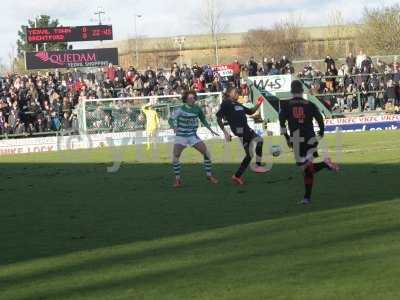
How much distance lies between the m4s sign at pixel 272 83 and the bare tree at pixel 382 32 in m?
27.6

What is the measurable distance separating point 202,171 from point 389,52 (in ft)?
156

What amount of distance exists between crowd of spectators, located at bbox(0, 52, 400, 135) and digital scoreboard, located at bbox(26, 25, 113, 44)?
750cm

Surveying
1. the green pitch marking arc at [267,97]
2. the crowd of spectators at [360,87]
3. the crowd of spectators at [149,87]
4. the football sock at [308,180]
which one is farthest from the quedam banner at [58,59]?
the football sock at [308,180]

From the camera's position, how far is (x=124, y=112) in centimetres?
4053

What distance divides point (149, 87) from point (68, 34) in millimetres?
11744

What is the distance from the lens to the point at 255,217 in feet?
42.1

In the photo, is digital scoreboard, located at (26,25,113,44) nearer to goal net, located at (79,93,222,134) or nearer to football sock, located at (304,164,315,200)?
goal net, located at (79,93,222,134)

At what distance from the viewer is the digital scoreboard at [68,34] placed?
177ft

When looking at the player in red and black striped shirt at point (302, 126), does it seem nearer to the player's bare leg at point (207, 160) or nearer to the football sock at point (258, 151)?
the player's bare leg at point (207, 160)

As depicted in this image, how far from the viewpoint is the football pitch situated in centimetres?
809

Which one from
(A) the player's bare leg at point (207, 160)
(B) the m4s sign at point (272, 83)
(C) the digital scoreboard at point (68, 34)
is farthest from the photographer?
(C) the digital scoreboard at point (68, 34)

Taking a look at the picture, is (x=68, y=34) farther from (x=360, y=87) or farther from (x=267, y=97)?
(x=360, y=87)

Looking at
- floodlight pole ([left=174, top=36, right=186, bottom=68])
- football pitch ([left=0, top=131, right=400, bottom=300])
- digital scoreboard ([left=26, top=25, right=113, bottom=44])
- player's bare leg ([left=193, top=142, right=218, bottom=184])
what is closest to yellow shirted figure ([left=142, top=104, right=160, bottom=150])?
football pitch ([left=0, top=131, right=400, bottom=300])

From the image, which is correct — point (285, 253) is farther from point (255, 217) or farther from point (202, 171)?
point (202, 171)
